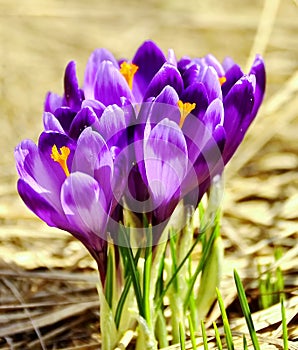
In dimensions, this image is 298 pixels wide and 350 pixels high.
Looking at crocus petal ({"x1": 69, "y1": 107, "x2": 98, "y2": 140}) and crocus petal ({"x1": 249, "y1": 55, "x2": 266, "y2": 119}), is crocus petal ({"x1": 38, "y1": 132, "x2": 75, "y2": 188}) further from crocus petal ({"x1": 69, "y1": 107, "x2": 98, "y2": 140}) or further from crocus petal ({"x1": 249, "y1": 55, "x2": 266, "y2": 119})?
crocus petal ({"x1": 249, "y1": 55, "x2": 266, "y2": 119})

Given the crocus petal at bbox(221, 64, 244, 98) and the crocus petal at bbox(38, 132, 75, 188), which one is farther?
the crocus petal at bbox(221, 64, 244, 98)

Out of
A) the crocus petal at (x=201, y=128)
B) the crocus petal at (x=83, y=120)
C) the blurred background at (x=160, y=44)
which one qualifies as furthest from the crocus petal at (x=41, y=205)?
the blurred background at (x=160, y=44)

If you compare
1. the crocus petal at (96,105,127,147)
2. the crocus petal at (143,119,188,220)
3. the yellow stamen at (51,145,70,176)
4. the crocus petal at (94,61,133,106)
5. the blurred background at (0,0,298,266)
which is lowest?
the crocus petal at (143,119,188,220)

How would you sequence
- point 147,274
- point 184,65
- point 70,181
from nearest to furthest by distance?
point 70,181 < point 147,274 < point 184,65

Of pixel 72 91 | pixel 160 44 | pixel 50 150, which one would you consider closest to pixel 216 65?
pixel 72 91

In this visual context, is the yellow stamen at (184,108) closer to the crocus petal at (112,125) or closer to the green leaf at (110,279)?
the crocus petal at (112,125)

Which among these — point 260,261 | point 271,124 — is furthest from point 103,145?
point 271,124

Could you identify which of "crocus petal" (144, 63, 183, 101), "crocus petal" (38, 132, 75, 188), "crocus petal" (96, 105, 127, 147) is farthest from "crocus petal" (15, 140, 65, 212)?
"crocus petal" (144, 63, 183, 101)

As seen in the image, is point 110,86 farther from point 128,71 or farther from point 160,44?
point 160,44
